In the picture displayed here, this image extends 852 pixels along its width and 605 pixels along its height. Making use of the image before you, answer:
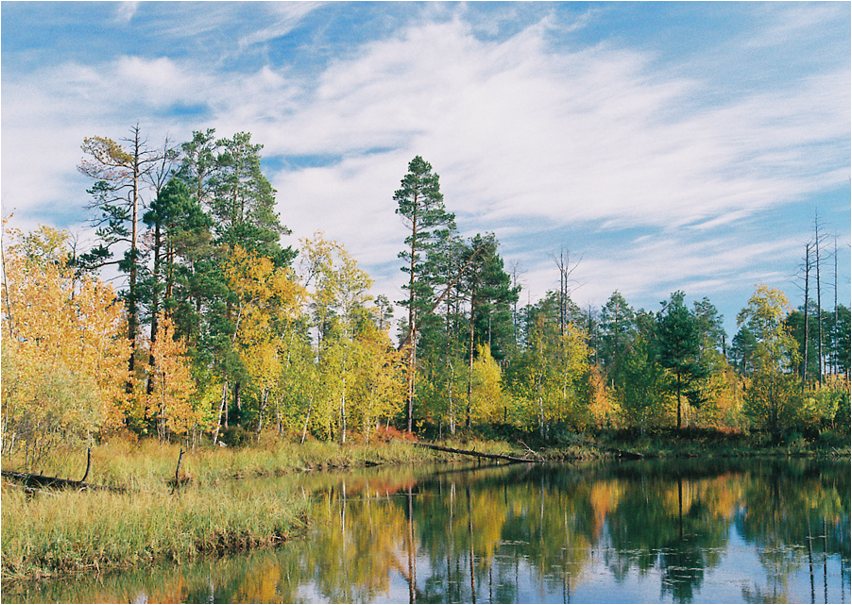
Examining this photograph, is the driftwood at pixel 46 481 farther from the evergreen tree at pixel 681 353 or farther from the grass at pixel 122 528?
the evergreen tree at pixel 681 353

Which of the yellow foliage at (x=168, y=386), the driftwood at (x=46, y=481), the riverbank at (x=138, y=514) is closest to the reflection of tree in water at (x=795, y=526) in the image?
the riverbank at (x=138, y=514)

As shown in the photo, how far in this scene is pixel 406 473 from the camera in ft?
129

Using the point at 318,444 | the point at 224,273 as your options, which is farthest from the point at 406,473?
the point at 224,273

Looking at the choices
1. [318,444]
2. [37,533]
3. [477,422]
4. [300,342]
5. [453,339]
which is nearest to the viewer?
[37,533]

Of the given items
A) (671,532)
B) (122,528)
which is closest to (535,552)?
(671,532)

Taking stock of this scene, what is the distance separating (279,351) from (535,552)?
100 feet

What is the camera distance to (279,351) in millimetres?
46781

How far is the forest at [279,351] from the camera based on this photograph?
30.1 m

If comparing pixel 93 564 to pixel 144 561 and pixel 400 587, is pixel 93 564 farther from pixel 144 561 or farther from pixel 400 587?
pixel 400 587

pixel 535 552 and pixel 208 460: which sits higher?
pixel 208 460

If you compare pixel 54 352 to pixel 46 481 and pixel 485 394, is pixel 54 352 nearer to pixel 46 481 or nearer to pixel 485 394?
pixel 46 481

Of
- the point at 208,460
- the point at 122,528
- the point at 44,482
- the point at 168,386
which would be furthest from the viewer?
the point at 168,386

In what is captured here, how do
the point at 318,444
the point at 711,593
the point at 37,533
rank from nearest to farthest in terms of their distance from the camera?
the point at 711,593
the point at 37,533
the point at 318,444

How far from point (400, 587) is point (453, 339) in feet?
148
